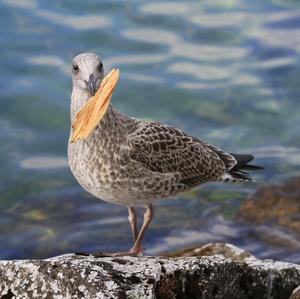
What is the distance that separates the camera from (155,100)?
1609 cm

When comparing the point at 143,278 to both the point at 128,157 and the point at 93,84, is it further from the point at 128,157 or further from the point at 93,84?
the point at 128,157

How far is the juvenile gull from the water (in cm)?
271

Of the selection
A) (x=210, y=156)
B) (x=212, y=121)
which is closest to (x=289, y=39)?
(x=212, y=121)

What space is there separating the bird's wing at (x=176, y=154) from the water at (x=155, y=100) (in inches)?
87.2

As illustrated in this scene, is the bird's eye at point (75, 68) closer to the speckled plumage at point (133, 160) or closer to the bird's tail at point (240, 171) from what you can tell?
the speckled plumage at point (133, 160)

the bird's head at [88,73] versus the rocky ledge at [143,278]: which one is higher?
the bird's head at [88,73]

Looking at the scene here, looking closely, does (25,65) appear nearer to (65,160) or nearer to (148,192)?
(65,160)

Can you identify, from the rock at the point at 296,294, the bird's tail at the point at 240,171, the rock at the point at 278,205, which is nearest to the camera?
the rock at the point at 296,294

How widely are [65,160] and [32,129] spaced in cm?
116

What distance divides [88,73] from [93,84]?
0.12 metres

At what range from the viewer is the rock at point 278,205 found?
451 inches

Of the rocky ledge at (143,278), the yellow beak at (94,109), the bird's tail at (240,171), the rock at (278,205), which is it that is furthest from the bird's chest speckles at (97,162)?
the rock at (278,205)

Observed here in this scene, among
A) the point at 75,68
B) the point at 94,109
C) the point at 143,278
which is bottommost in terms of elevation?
the point at 143,278

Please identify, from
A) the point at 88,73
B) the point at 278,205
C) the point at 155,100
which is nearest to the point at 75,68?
the point at 88,73
